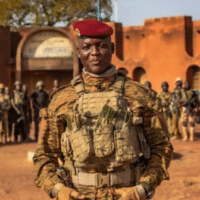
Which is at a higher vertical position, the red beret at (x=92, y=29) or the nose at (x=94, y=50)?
the red beret at (x=92, y=29)

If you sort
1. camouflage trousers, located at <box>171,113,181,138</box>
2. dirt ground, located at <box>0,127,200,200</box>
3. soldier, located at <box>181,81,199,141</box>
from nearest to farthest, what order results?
dirt ground, located at <box>0,127,200,200</box> < soldier, located at <box>181,81,199,141</box> < camouflage trousers, located at <box>171,113,181,138</box>

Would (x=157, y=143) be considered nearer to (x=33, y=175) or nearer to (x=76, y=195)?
(x=76, y=195)

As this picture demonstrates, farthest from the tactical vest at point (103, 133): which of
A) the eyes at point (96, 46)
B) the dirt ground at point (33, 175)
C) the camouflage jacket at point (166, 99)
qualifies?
the camouflage jacket at point (166, 99)

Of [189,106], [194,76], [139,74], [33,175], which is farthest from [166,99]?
[139,74]

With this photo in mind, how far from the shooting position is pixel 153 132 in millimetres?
3188

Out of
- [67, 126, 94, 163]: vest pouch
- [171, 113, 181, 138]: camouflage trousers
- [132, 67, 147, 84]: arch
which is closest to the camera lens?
[67, 126, 94, 163]: vest pouch

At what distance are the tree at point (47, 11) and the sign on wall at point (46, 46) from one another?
44.1 feet

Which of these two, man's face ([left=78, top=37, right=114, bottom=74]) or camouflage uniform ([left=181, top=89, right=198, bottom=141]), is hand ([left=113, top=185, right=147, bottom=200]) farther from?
camouflage uniform ([left=181, top=89, right=198, bottom=141])

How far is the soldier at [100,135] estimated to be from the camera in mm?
3072

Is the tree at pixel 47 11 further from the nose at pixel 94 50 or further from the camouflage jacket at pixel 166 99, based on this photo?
the nose at pixel 94 50

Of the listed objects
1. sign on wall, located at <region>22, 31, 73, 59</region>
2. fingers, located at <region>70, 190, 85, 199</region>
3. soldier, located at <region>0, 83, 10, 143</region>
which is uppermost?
sign on wall, located at <region>22, 31, 73, 59</region>

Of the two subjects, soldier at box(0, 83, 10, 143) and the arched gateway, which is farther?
the arched gateway

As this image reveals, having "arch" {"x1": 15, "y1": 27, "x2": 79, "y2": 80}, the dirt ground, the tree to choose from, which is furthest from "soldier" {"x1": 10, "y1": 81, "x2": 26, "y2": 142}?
the tree

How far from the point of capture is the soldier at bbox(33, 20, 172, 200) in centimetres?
307
